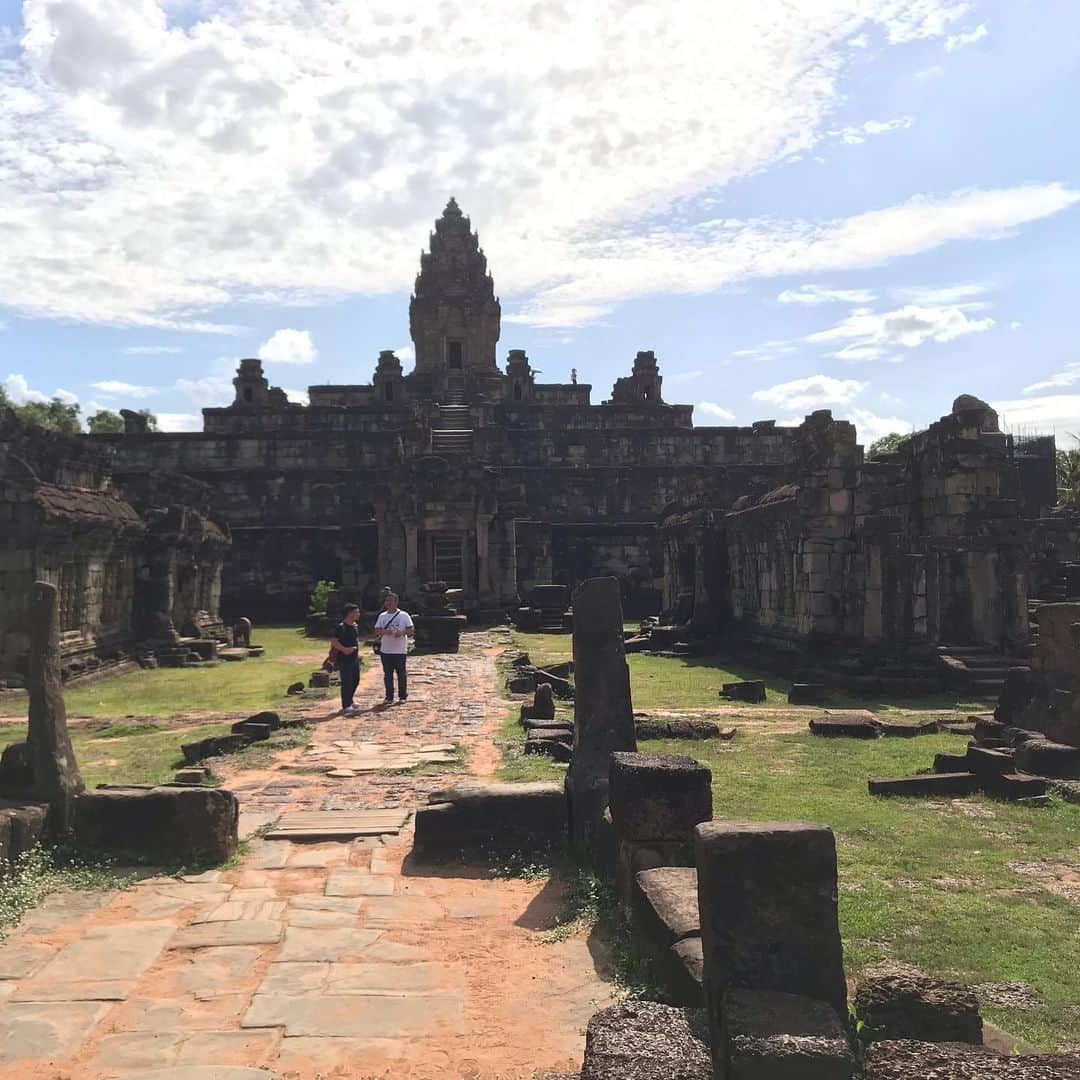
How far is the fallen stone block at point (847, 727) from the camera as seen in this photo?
1037cm

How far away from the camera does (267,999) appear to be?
13.4ft

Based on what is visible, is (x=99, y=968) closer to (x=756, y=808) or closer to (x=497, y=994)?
(x=497, y=994)

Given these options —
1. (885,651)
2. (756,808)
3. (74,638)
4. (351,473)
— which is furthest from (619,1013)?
(351,473)

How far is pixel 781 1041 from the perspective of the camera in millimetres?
2838

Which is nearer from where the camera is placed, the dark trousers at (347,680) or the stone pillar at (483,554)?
the dark trousers at (347,680)

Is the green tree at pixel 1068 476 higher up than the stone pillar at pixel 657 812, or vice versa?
the green tree at pixel 1068 476

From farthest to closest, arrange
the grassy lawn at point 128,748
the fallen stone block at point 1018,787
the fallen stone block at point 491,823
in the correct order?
the grassy lawn at point 128,748 < the fallen stone block at point 1018,787 < the fallen stone block at point 491,823

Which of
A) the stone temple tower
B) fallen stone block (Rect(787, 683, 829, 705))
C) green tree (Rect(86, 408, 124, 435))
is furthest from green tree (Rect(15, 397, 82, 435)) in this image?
fallen stone block (Rect(787, 683, 829, 705))

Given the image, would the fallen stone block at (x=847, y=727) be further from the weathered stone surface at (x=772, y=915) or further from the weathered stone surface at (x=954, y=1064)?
the weathered stone surface at (x=954, y=1064)

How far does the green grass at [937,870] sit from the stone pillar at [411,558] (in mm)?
21042

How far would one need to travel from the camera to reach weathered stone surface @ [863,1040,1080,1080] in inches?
107

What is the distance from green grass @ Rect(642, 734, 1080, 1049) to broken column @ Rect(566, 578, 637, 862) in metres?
1.06

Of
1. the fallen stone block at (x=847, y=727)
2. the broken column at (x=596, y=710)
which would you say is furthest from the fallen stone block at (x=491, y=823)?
the fallen stone block at (x=847, y=727)

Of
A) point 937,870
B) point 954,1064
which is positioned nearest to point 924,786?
point 937,870
